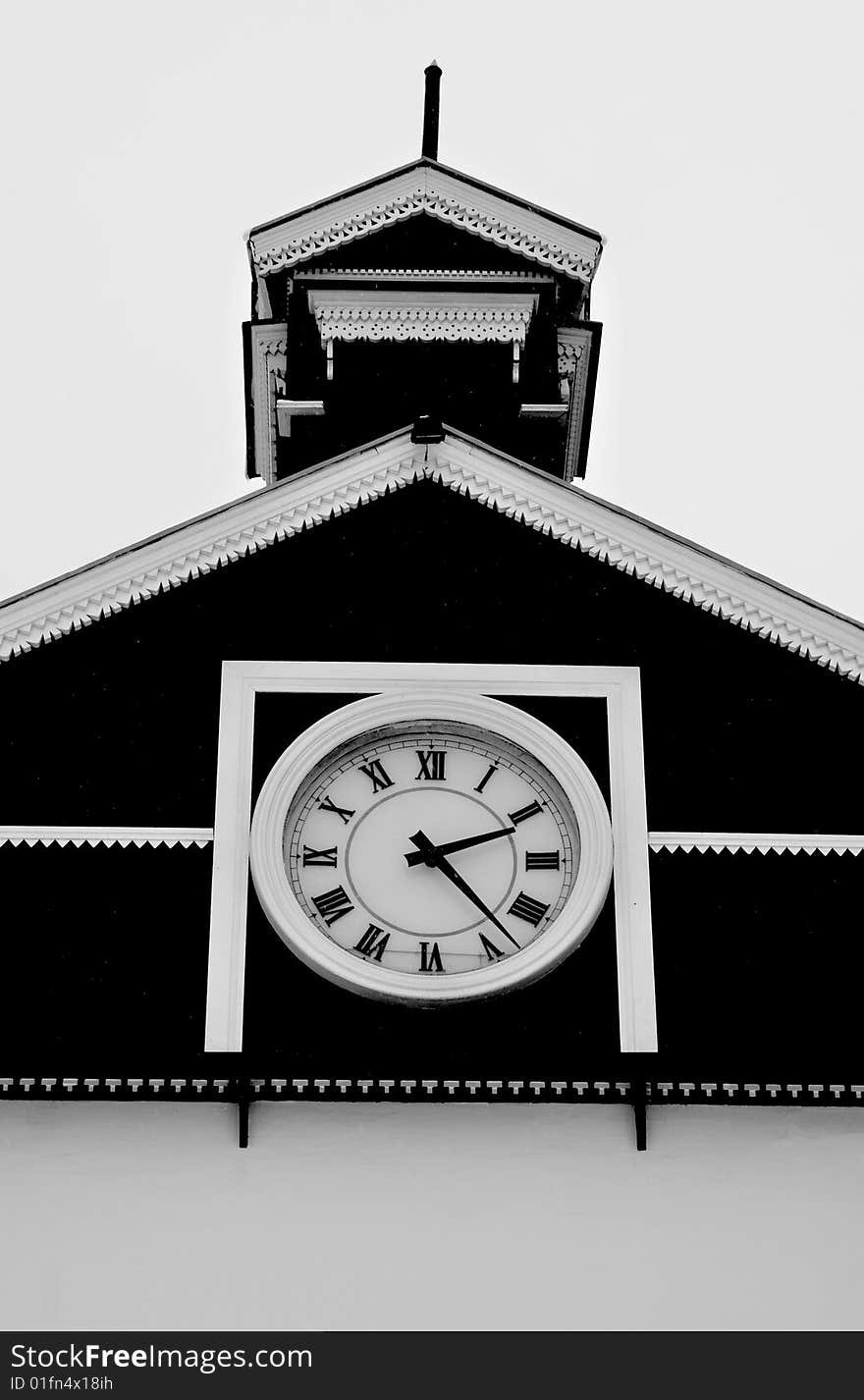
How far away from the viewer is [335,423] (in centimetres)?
1933

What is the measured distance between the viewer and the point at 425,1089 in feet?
44.7

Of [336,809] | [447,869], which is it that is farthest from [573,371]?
[447,869]

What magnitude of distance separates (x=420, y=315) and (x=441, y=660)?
5177 millimetres

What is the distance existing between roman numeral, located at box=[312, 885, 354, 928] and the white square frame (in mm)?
479

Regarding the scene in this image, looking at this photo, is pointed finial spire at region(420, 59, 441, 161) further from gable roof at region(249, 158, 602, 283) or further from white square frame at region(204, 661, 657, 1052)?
white square frame at region(204, 661, 657, 1052)

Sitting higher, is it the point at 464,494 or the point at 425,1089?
the point at 464,494

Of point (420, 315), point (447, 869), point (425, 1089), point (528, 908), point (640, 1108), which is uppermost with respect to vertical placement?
point (420, 315)

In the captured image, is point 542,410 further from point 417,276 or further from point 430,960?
point 430,960

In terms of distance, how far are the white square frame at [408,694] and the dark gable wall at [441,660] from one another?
98mm

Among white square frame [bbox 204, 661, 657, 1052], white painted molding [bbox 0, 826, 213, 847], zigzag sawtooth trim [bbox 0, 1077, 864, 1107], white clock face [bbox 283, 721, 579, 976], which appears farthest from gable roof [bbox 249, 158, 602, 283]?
zigzag sawtooth trim [bbox 0, 1077, 864, 1107]

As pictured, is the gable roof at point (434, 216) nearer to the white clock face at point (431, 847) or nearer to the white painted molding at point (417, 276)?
the white painted molding at point (417, 276)

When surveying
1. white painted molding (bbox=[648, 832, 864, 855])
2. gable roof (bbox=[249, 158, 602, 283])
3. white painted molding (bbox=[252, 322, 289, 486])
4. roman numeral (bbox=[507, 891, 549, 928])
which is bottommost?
roman numeral (bbox=[507, 891, 549, 928])

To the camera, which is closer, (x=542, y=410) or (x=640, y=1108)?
(x=640, y=1108)

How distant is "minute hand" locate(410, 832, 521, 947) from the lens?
46.9 feet
